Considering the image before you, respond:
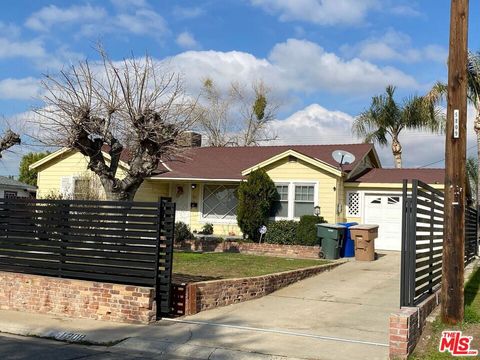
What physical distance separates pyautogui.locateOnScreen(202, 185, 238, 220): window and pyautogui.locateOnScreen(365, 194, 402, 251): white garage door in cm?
533

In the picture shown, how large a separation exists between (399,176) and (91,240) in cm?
1372

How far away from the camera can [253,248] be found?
59.6 ft

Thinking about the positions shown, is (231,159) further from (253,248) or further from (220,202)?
(253,248)

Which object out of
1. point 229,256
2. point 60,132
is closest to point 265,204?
point 229,256

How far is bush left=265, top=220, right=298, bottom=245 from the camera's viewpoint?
18.8m

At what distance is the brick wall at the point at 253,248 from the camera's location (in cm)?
1731

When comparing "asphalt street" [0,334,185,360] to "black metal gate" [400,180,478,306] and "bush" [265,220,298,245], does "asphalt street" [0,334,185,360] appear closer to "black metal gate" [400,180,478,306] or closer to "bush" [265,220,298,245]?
"black metal gate" [400,180,478,306]

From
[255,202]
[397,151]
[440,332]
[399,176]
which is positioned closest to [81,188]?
[255,202]

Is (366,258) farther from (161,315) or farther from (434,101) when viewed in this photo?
(434,101)

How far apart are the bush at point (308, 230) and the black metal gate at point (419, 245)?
8.22 metres

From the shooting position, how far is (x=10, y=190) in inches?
1326

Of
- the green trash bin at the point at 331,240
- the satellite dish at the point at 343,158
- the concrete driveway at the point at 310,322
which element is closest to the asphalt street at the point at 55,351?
the concrete driveway at the point at 310,322

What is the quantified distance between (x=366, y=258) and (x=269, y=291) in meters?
6.14

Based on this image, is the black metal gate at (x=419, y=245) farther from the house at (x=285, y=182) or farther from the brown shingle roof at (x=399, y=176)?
the brown shingle roof at (x=399, y=176)
